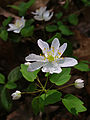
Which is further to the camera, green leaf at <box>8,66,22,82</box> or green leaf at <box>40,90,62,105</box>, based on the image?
green leaf at <box>8,66,22,82</box>

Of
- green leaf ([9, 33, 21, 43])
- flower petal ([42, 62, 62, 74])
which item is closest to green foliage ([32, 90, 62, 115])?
flower petal ([42, 62, 62, 74])

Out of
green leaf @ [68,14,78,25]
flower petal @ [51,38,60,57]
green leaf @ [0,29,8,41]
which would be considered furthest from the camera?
green leaf @ [68,14,78,25]

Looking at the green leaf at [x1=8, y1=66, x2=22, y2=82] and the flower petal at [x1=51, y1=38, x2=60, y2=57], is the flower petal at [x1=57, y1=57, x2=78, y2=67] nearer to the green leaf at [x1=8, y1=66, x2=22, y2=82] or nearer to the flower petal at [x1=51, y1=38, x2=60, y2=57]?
the flower petal at [x1=51, y1=38, x2=60, y2=57]

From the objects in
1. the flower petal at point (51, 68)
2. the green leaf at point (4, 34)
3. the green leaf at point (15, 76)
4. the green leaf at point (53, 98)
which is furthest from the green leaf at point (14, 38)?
the green leaf at point (53, 98)

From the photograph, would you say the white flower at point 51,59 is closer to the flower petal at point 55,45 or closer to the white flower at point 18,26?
the flower petal at point 55,45

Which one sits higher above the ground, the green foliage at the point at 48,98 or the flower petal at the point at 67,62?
the flower petal at the point at 67,62

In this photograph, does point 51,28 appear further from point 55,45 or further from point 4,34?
point 55,45

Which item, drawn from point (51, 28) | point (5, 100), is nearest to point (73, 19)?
point (51, 28)
